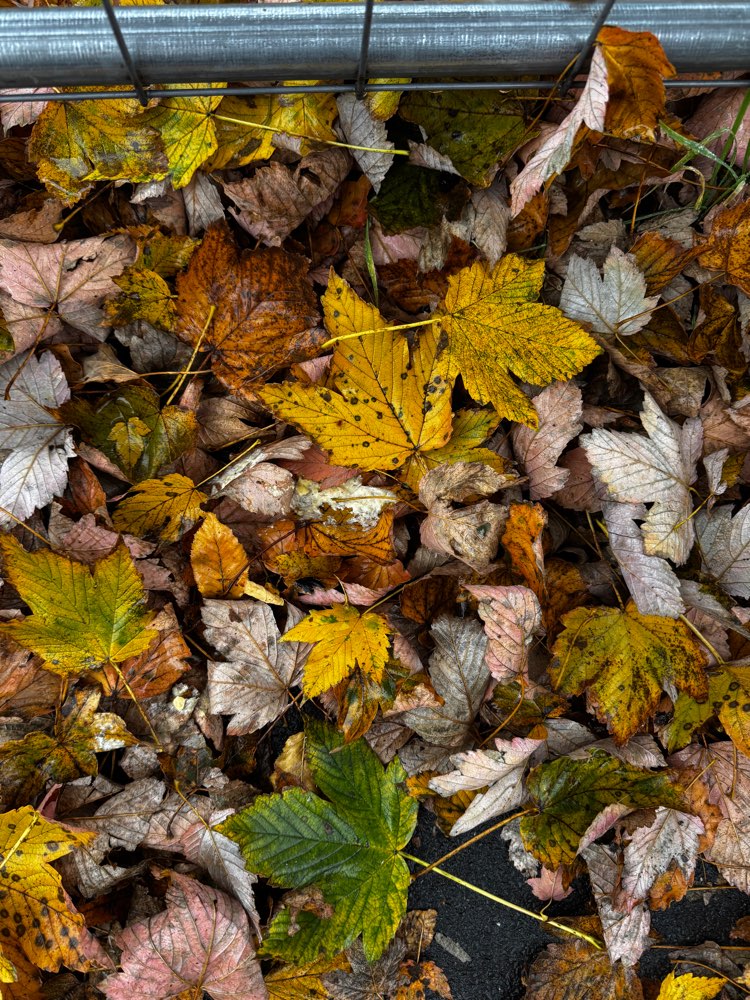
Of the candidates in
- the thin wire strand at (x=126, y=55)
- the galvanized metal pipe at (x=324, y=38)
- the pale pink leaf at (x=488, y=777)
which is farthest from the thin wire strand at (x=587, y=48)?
the pale pink leaf at (x=488, y=777)

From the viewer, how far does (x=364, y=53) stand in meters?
1.16

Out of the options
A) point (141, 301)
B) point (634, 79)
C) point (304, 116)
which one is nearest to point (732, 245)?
point (634, 79)

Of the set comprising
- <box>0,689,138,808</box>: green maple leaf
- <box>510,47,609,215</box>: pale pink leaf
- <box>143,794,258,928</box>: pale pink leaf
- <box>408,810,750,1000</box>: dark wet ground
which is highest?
<box>510,47,609,215</box>: pale pink leaf

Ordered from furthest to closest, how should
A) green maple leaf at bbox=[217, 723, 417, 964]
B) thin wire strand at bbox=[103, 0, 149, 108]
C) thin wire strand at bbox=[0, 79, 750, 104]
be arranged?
green maple leaf at bbox=[217, 723, 417, 964]
thin wire strand at bbox=[0, 79, 750, 104]
thin wire strand at bbox=[103, 0, 149, 108]

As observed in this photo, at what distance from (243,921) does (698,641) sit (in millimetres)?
1160

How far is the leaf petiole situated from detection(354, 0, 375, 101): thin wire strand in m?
1.64

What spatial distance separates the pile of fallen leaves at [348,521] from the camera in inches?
53.7

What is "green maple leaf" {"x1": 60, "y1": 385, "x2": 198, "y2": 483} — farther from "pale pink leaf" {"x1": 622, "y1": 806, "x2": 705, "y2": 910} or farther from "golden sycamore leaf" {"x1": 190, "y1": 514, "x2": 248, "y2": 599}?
"pale pink leaf" {"x1": 622, "y1": 806, "x2": 705, "y2": 910}

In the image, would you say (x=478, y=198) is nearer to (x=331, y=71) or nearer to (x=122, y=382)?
(x=331, y=71)

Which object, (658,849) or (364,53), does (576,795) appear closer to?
(658,849)

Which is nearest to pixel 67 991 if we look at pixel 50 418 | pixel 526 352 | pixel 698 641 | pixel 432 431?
pixel 50 418

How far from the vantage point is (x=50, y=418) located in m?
1.45

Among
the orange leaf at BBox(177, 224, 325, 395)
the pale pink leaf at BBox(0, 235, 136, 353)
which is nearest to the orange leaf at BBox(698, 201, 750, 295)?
the orange leaf at BBox(177, 224, 325, 395)

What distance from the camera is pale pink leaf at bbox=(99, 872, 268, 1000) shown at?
1.39 meters
